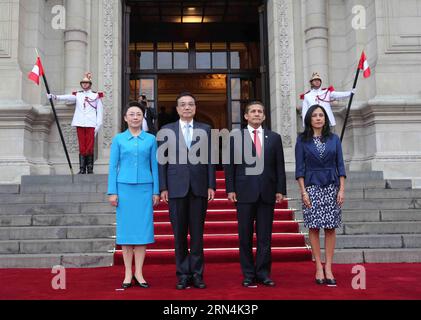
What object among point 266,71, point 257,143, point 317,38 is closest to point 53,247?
point 257,143

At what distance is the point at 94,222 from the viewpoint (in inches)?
292

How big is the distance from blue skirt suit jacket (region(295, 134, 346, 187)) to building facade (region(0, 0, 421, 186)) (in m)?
4.78

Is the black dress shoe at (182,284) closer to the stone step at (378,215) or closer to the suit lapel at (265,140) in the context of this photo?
the suit lapel at (265,140)

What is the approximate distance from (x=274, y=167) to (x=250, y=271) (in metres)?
1.11

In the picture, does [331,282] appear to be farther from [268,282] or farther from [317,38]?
[317,38]

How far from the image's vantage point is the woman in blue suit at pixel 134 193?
4.90 meters

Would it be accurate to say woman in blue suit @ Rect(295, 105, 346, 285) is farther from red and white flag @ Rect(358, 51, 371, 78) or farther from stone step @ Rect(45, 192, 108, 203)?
red and white flag @ Rect(358, 51, 371, 78)

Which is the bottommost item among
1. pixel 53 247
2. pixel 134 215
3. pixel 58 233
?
pixel 53 247

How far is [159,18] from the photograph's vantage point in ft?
46.1

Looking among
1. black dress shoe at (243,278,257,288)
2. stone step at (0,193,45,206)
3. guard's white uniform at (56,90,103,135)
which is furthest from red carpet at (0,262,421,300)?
guard's white uniform at (56,90,103,135)

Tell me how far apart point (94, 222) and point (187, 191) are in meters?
3.00
